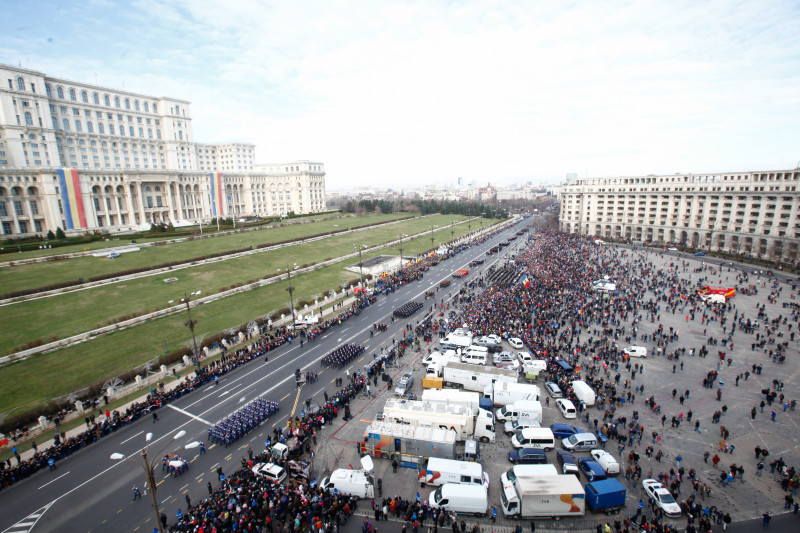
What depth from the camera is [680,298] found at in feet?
122

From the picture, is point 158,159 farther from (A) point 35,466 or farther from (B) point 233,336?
(A) point 35,466

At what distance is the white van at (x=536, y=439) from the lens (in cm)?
1648

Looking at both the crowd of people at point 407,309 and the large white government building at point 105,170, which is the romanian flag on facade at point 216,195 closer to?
the large white government building at point 105,170

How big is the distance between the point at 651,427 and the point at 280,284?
3701cm

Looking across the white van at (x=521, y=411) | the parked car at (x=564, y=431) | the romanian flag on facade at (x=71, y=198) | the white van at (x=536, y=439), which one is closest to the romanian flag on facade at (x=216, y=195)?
the romanian flag on facade at (x=71, y=198)

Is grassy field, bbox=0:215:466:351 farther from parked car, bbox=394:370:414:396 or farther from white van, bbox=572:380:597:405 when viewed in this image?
white van, bbox=572:380:597:405

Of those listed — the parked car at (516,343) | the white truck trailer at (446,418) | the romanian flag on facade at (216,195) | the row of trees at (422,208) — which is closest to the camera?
the white truck trailer at (446,418)

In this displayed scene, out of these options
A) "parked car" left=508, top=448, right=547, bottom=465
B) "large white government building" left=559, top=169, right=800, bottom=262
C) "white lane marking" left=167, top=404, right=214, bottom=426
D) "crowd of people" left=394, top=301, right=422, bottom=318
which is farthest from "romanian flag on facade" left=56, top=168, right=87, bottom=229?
"large white government building" left=559, top=169, right=800, bottom=262

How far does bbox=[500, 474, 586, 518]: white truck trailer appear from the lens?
13.0 meters

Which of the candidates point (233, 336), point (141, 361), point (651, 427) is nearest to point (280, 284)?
point (233, 336)

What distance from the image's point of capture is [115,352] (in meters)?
26.8

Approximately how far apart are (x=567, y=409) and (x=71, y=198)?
78.4m

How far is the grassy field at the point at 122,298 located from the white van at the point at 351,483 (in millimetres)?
26248

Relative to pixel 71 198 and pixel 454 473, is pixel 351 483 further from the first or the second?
pixel 71 198
